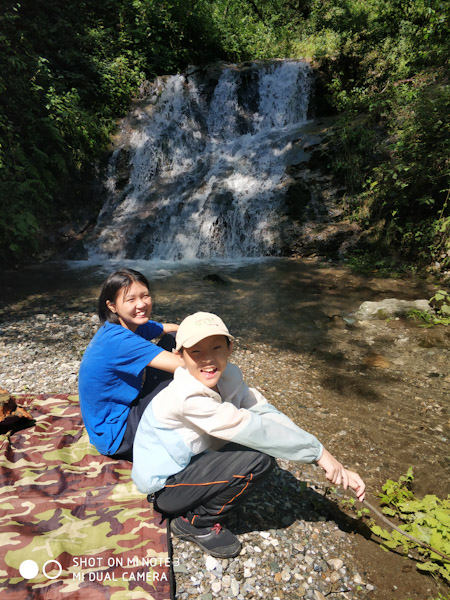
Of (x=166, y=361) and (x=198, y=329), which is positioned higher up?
(x=198, y=329)

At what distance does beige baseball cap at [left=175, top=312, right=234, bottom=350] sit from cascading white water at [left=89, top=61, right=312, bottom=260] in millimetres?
8869

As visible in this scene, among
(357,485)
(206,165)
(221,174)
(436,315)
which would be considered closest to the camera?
(357,485)

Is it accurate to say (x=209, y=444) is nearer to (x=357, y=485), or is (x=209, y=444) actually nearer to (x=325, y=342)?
(x=357, y=485)

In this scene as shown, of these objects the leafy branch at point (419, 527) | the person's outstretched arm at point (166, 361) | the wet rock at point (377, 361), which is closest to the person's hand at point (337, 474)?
the leafy branch at point (419, 527)

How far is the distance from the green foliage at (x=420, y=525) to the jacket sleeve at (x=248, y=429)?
100cm

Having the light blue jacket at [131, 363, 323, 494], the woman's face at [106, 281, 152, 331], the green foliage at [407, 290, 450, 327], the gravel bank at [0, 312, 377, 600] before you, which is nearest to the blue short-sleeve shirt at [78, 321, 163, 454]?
the woman's face at [106, 281, 152, 331]

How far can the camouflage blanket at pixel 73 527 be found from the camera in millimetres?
1859

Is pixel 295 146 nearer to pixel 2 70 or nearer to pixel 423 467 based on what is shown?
pixel 2 70

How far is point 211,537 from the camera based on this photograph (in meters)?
2.14

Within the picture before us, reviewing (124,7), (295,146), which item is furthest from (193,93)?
(295,146)

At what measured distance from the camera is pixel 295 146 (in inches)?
475

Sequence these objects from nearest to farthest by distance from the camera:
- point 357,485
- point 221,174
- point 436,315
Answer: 1. point 357,485
2. point 436,315
3. point 221,174

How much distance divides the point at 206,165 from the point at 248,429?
491 inches

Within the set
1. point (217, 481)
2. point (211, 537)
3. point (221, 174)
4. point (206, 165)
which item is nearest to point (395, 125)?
point (221, 174)
